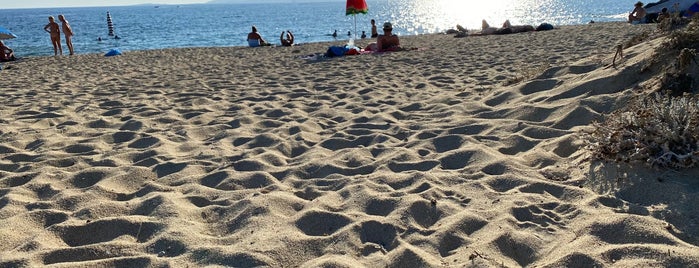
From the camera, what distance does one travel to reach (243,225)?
2.89 metres

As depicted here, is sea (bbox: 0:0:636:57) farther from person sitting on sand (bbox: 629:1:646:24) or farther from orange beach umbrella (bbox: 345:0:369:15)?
person sitting on sand (bbox: 629:1:646:24)

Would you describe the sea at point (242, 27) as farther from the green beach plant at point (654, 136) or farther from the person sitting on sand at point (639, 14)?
the green beach plant at point (654, 136)

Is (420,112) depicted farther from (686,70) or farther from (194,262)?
(194,262)

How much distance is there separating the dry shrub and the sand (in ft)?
0.26

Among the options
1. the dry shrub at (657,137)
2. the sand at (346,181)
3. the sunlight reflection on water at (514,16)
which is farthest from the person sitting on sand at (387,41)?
the sunlight reflection on water at (514,16)

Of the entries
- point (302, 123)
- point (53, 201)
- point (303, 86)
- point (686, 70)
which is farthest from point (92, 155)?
point (686, 70)

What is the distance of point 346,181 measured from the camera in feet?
11.5

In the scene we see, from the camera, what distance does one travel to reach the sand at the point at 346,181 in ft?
8.23

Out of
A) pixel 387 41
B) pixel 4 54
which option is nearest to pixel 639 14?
pixel 387 41

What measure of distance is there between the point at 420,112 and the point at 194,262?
340cm

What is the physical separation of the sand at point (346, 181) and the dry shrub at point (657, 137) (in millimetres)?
80

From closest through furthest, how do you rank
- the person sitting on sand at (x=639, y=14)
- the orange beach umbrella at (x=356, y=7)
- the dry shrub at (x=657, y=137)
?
the dry shrub at (x=657, y=137) → the orange beach umbrella at (x=356, y=7) → the person sitting on sand at (x=639, y=14)

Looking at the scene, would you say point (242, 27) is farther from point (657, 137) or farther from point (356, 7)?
point (657, 137)

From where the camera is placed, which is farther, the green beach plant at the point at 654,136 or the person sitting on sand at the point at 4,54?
the person sitting on sand at the point at 4,54
